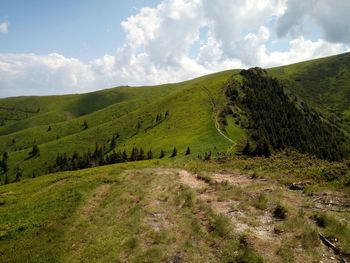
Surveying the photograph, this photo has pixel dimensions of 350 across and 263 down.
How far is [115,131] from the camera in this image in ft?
591

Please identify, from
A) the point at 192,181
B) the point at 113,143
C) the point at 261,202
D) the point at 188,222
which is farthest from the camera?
the point at 113,143

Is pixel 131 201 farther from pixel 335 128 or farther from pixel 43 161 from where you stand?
pixel 43 161

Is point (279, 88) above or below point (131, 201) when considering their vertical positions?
above

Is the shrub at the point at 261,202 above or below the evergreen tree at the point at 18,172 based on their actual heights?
above

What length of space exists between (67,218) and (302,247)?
Answer: 17.6 m

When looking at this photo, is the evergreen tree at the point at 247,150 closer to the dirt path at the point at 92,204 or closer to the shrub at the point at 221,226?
the dirt path at the point at 92,204

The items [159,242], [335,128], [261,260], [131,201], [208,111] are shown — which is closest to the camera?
[261,260]

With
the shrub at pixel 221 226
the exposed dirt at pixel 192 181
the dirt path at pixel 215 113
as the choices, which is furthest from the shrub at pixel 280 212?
the dirt path at pixel 215 113

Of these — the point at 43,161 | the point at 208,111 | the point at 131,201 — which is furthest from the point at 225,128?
the point at 43,161

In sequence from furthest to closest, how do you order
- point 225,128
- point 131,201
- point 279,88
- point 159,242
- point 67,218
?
point 279,88
point 225,128
point 131,201
point 67,218
point 159,242

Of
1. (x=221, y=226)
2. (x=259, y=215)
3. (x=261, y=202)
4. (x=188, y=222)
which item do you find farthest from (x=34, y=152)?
(x=221, y=226)

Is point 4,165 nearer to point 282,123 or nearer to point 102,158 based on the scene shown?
point 102,158

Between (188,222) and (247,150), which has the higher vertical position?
(188,222)

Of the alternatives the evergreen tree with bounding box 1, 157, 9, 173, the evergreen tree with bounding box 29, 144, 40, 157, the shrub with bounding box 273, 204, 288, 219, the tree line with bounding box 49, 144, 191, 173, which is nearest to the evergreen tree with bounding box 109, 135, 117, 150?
the tree line with bounding box 49, 144, 191, 173
